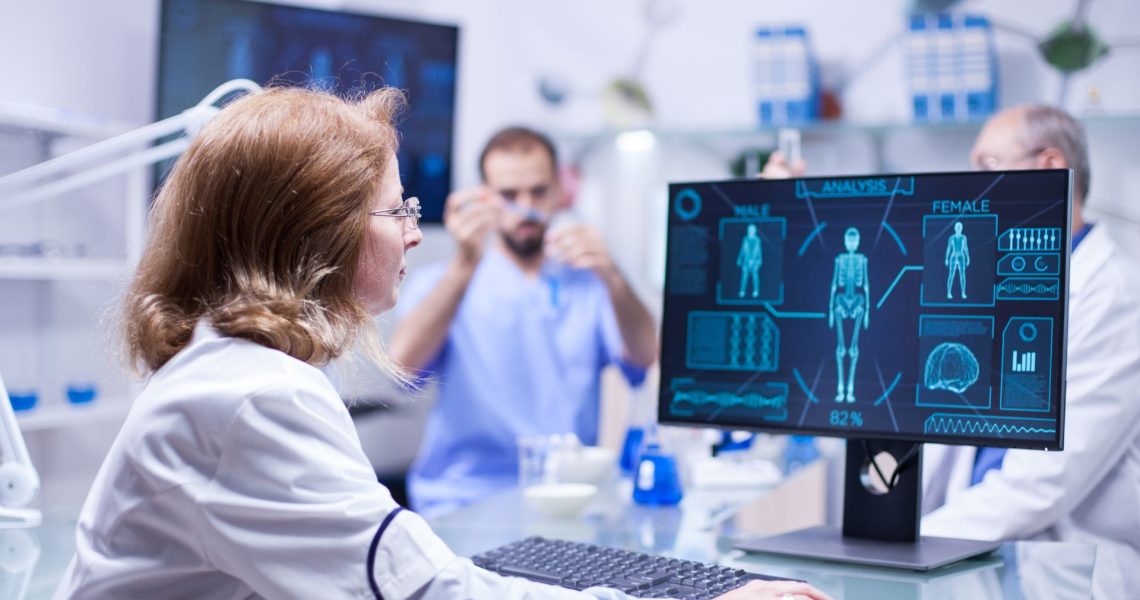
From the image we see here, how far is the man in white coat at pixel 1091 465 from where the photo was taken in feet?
5.64

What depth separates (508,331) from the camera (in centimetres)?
308

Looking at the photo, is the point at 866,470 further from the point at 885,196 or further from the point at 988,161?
the point at 988,161

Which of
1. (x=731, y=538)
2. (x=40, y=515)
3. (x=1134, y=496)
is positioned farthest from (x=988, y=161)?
(x=40, y=515)

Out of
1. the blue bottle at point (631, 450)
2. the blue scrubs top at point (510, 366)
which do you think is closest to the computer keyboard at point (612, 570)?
the blue bottle at point (631, 450)

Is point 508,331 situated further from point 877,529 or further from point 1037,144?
point 877,529

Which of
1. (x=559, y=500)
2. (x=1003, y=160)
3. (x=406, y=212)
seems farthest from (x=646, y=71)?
(x=406, y=212)

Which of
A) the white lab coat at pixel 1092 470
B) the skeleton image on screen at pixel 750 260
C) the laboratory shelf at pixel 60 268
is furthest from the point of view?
the laboratory shelf at pixel 60 268

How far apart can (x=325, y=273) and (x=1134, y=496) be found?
4.65ft

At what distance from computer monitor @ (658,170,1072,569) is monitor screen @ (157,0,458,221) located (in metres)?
1.41

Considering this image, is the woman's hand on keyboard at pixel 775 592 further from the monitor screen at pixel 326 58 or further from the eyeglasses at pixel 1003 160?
the monitor screen at pixel 326 58

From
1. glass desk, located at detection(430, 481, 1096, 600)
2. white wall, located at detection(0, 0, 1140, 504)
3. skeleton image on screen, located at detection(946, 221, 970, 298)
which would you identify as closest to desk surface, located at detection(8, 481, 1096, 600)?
glass desk, located at detection(430, 481, 1096, 600)

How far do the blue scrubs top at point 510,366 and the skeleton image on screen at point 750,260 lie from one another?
4.53 ft

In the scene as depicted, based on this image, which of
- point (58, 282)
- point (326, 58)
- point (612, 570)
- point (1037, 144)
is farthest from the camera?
point (326, 58)

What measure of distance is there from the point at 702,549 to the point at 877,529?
0.80 ft
